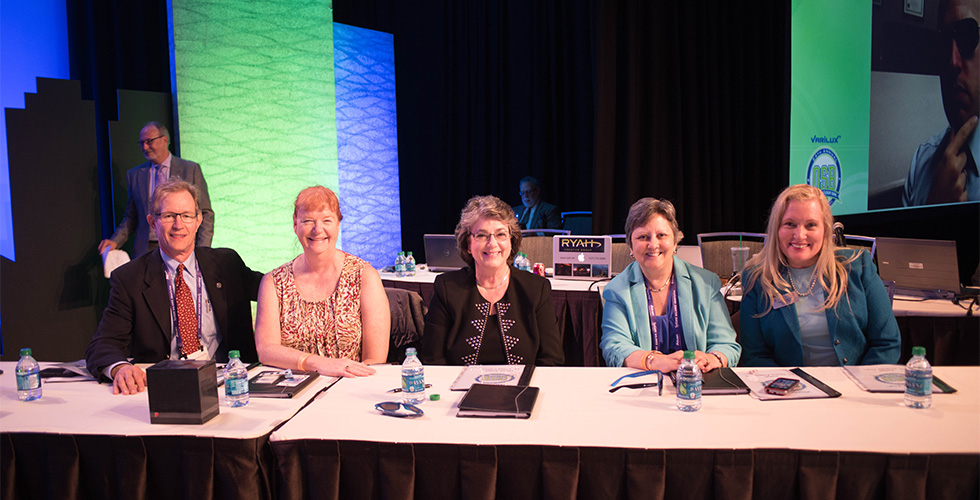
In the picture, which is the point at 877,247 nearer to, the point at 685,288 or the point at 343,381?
the point at 685,288

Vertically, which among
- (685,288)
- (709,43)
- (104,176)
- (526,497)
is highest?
(709,43)

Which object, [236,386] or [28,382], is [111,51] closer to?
[28,382]

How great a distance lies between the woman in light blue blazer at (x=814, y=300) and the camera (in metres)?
2.40

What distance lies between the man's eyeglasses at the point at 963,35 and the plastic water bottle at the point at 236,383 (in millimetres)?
4391

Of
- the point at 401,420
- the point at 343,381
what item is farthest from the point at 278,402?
the point at 401,420

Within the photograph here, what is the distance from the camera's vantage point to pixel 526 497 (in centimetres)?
160

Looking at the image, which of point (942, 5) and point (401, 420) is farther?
point (942, 5)

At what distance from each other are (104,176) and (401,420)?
5.77 meters

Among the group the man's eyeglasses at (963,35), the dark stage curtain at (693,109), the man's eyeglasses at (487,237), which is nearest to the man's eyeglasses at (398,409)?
the man's eyeglasses at (487,237)

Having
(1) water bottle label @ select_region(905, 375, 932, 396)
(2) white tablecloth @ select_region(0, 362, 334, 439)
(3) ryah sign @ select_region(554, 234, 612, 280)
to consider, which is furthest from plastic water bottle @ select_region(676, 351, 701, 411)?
(3) ryah sign @ select_region(554, 234, 612, 280)

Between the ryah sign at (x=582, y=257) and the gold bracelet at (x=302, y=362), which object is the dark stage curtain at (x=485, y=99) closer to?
the ryah sign at (x=582, y=257)

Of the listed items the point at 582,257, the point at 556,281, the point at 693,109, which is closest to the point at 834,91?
the point at 693,109

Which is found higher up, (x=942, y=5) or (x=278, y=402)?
(x=942, y=5)

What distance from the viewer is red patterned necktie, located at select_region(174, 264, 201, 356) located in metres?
2.56
